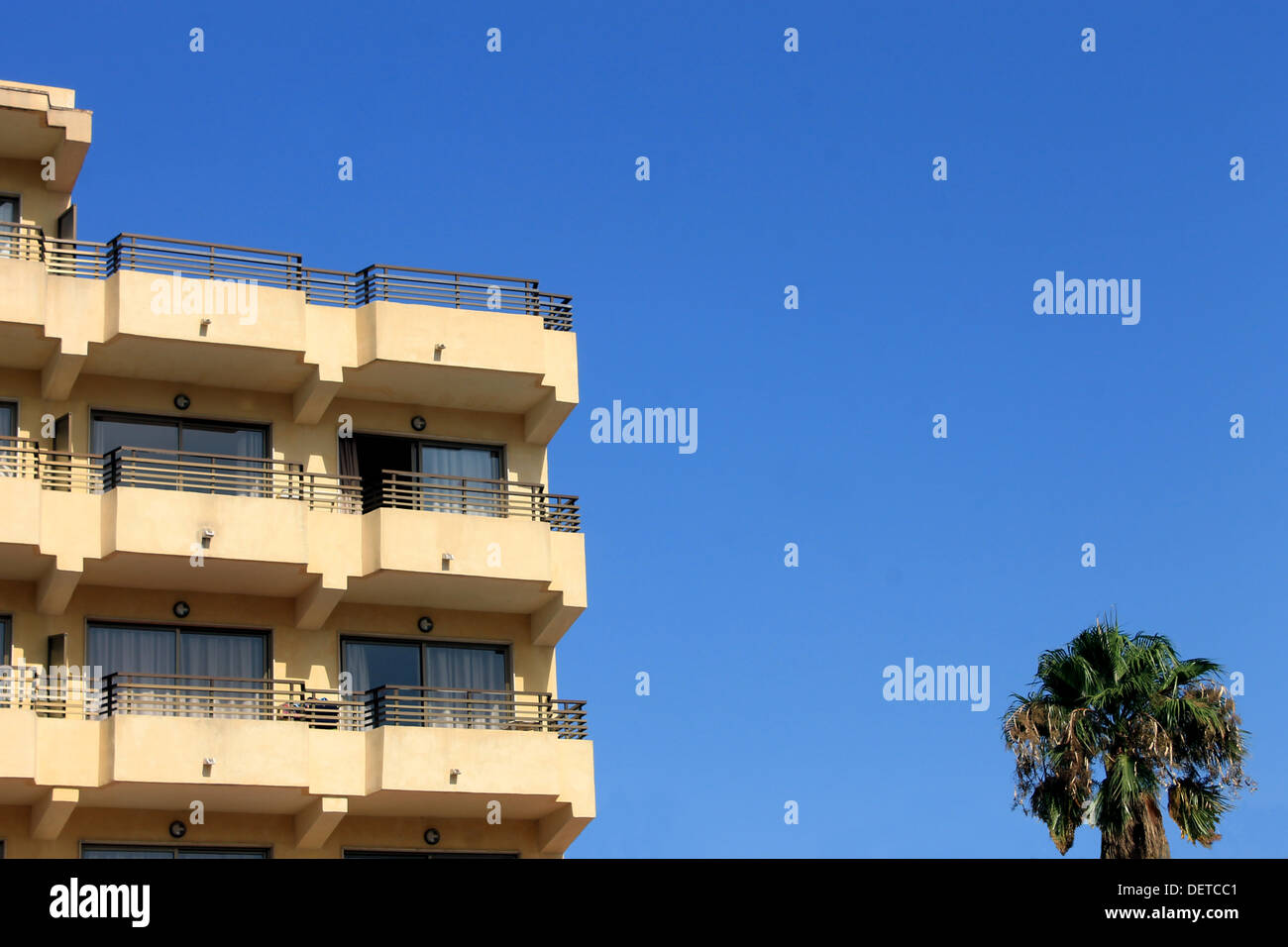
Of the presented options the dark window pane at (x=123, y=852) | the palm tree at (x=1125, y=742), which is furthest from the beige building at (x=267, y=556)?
the palm tree at (x=1125, y=742)

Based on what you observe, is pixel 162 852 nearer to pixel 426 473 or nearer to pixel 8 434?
pixel 8 434

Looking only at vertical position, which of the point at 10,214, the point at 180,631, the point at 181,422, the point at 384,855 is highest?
the point at 10,214

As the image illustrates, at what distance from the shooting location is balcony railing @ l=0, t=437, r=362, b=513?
30359 millimetres

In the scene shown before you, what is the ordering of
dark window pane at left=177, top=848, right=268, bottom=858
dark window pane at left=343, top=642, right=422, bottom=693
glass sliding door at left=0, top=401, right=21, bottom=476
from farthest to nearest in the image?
dark window pane at left=343, top=642, right=422, bottom=693 < glass sliding door at left=0, top=401, right=21, bottom=476 < dark window pane at left=177, top=848, right=268, bottom=858

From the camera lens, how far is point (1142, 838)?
35.9 metres

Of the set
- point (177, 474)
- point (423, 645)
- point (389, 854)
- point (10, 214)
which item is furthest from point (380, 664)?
point (10, 214)

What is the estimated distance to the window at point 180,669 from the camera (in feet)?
97.5

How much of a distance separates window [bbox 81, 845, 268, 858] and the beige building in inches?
1.4

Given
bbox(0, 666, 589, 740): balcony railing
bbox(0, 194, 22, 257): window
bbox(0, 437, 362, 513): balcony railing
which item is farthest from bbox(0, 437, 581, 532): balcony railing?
bbox(0, 194, 22, 257): window

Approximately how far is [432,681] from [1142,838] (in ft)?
44.3

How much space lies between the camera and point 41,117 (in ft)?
A: 105

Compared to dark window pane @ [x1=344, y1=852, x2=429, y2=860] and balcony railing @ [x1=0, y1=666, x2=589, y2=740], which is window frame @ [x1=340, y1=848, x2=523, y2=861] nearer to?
dark window pane @ [x1=344, y1=852, x2=429, y2=860]
